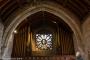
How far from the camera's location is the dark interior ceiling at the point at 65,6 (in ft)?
35.0

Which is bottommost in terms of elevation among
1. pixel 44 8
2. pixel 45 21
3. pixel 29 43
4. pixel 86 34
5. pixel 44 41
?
pixel 29 43

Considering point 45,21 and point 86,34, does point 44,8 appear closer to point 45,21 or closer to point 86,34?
point 86,34

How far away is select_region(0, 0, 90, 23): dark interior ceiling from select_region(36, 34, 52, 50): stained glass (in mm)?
3576

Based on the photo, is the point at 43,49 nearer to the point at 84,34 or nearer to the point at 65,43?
the point at 65,43

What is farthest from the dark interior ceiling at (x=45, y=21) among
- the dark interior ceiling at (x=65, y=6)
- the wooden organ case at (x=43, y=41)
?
the dark interior ceiling at (x=65, y=6)

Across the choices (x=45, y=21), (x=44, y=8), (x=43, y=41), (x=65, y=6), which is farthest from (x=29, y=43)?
(x=65, y=6)

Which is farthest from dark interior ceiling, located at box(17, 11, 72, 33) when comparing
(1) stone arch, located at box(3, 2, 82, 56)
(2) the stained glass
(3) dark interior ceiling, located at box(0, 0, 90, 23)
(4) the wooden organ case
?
(3) dark interior ceiling, located at box(0, 0, 90, 23)

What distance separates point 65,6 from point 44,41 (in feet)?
13.1

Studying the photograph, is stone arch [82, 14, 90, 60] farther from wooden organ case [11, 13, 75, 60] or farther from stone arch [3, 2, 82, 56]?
wooden organ case [11, 13, 75, 60]

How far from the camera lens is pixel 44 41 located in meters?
14.9

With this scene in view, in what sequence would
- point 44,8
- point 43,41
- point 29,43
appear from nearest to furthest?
point 44,8 < point 29,43 < point 43,41

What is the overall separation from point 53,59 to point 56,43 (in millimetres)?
1321

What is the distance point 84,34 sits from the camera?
11.1 meters

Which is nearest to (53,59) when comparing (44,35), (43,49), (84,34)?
(43,49)
